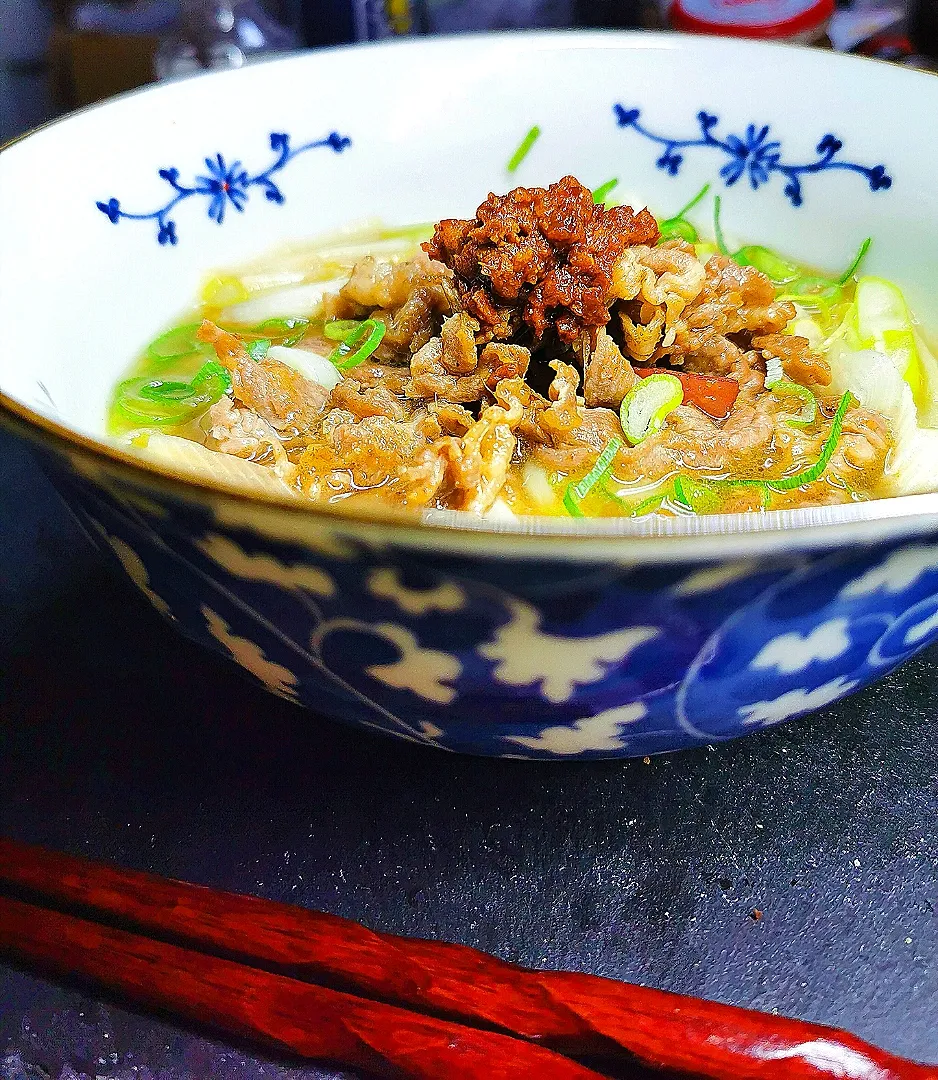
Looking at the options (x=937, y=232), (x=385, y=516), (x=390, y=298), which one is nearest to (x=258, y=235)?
(x=390, y=298)

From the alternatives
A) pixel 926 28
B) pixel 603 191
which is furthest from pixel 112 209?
pixel 926 28

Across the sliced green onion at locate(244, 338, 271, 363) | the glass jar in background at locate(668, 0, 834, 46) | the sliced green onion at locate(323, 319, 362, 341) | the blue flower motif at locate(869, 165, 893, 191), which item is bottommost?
the sliced green onion at locate(323, 319, 362, 341)

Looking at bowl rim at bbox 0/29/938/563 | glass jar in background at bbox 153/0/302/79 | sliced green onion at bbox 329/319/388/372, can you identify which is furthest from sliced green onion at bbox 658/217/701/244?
glass jar in background at bbox 153/0/302/79

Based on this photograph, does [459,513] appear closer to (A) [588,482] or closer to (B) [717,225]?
(A) [588,482]

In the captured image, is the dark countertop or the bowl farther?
the dark countertop

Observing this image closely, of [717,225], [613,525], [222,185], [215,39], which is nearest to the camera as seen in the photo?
[613,525]

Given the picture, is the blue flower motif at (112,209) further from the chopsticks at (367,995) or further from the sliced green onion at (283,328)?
the chopsticks at (367,995)

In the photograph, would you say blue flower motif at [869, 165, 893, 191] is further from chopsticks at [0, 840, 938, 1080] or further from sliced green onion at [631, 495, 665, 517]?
chopsticks at [0, 840, 938, 1080]
